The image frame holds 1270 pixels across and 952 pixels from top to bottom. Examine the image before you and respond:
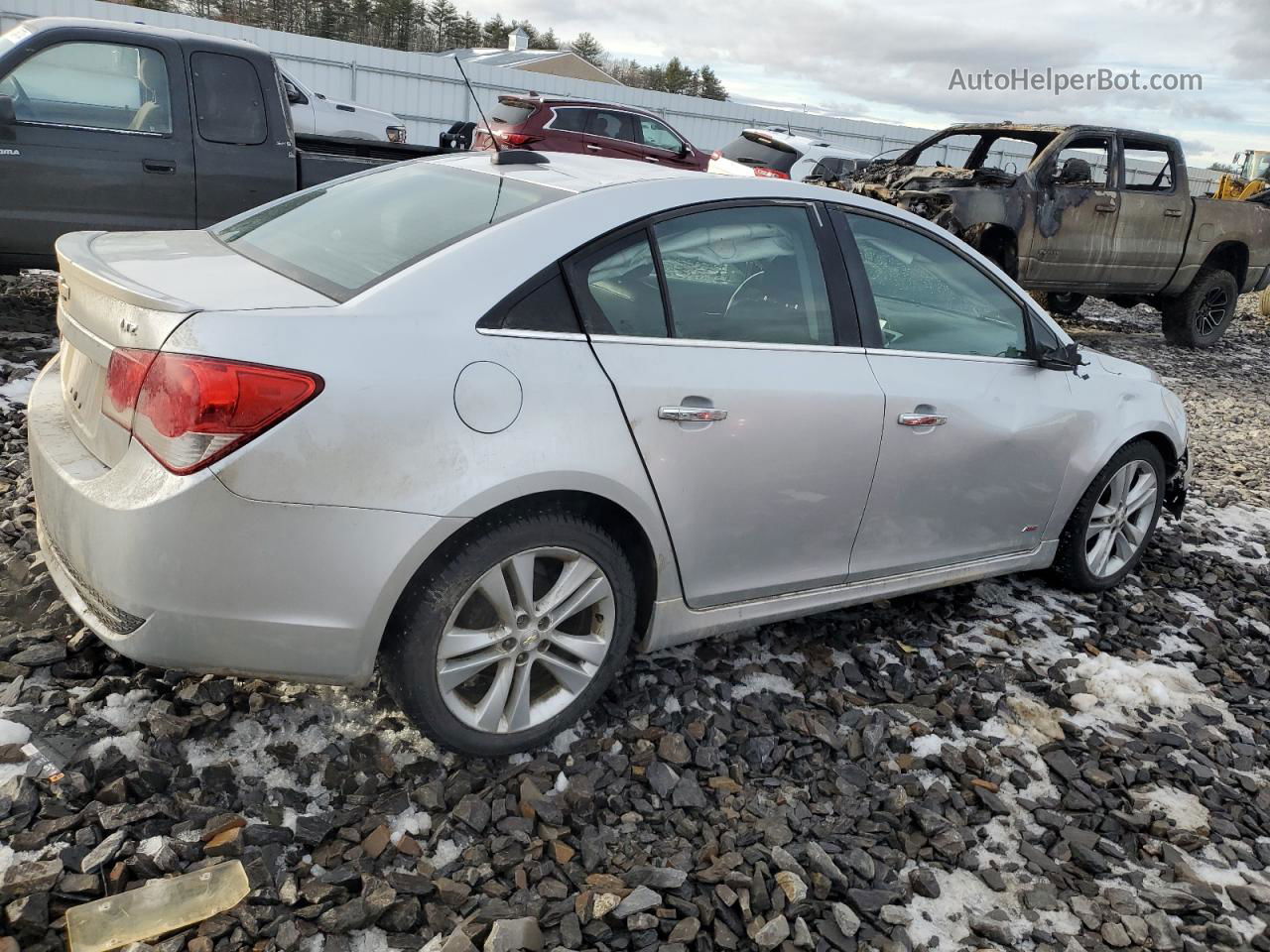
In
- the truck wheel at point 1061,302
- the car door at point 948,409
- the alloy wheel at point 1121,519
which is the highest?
the car door at point 948,409

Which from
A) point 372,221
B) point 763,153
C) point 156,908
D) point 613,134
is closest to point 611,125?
point 613,134

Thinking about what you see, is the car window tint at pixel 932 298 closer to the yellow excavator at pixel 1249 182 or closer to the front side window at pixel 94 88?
the front side window at pixel 94 88

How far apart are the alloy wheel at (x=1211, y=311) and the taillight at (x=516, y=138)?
851cm

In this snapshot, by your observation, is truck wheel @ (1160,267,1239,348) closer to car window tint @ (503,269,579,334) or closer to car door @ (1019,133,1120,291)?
car door @ (1019,133,1120,291)

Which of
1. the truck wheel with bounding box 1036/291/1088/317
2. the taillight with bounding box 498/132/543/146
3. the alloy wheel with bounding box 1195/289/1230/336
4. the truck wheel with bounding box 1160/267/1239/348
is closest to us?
the truck wheel with bounding box 1160/267/1239/348

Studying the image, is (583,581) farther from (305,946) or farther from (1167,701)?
(1167,701)

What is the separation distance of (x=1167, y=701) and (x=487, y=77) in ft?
79.3

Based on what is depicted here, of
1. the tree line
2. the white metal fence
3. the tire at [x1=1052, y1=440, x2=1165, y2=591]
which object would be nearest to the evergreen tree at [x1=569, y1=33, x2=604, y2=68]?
the tree line

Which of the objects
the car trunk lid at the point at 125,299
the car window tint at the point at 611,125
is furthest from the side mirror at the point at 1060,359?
the car window tint at the point at 611,125

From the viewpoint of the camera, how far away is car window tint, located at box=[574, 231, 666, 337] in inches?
105

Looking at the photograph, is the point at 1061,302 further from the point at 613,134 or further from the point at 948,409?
the point at 948,409

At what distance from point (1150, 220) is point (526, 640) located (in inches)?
384

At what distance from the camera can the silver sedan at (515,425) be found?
2230mm

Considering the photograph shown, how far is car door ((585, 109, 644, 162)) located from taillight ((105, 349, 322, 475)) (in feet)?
41.2
